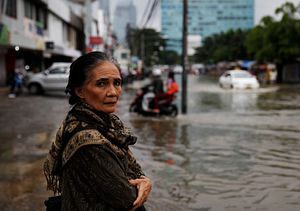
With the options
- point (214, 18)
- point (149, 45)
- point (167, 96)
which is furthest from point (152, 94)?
point (214, 18)

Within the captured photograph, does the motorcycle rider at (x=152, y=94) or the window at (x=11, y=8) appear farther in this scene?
the window at (x=11, y=8)

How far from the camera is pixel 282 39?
42.9 m

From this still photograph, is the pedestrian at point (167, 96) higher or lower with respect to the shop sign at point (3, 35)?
lower

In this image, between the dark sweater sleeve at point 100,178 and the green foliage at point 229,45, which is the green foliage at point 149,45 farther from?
the dark sweater sleeve at point 100,178

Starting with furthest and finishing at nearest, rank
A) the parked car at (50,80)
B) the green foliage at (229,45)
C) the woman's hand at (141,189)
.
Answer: the green foliage at (229,45) → the parked car at (50,80) → the woman's hand at (141,189)

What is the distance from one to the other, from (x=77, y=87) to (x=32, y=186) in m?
4.43

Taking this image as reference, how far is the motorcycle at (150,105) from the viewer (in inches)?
611

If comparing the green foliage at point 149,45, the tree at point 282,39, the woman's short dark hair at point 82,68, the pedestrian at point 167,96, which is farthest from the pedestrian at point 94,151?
the green foliage at point 149,45

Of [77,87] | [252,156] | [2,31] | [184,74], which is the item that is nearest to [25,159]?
[252,156]

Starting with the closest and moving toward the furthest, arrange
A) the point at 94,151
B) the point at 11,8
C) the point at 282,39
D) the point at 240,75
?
the point at 94,151 < the point at 11,8 < the point at 240,75 < the point at 282,39

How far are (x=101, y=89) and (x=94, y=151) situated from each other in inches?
12.9

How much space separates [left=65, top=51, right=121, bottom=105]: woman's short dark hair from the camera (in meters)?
2.32

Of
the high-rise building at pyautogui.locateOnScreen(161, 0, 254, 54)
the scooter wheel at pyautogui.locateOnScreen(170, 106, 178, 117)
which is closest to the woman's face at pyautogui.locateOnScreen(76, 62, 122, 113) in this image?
the scooter wheel at pyautogui.locateOnScreen(170, 106, 178, 117)

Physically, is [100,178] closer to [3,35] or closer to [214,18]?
[3,35]
